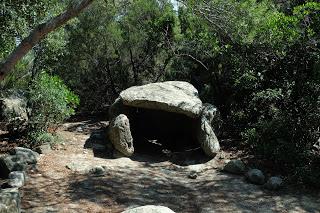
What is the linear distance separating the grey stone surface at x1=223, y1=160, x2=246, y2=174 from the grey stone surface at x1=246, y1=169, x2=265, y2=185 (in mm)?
361

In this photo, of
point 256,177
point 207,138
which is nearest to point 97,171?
point 207,138

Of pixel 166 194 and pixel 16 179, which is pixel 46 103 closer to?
pixel 16 179

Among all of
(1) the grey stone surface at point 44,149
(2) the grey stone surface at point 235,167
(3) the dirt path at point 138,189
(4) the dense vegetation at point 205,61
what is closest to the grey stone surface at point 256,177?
(3) the dirt path at point 138,189

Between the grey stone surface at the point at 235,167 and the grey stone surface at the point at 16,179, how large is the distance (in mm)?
4208

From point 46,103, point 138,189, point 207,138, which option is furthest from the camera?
point 46,103

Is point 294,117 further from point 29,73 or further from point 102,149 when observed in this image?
point 29,73

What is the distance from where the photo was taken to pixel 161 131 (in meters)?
11.9

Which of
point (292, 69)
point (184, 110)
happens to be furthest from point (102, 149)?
point (292, 69)

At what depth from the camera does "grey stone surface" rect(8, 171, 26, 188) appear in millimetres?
7336

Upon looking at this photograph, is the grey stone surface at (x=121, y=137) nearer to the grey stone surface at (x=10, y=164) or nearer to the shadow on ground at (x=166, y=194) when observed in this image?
the shadow on ground at (x=166, y=194)

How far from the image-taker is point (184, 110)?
10023 millimetres

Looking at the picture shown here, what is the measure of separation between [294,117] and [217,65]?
3.72 meters

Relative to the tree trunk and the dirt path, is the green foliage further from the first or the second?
the tree trunk

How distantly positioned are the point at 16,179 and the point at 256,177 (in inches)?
181
